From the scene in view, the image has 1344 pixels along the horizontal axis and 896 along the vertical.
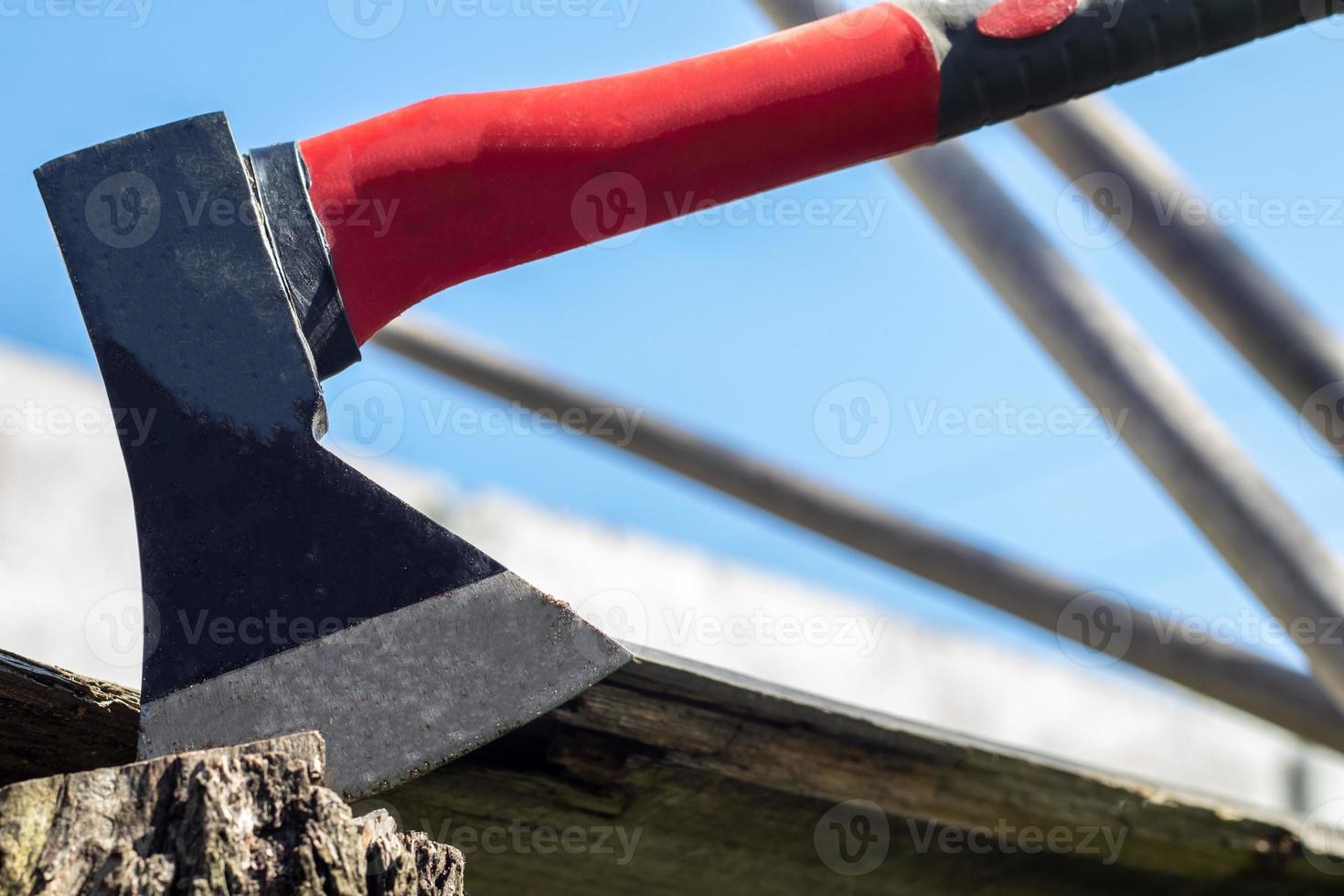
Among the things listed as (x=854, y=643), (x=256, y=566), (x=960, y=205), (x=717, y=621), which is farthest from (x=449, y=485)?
(x=256, y=566)

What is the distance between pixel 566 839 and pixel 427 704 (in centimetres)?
59

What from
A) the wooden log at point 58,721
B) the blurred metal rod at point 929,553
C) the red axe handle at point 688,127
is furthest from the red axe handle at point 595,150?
the blurred metal rod at point 929,553

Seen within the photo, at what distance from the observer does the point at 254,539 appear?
114cm

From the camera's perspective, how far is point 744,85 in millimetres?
1373

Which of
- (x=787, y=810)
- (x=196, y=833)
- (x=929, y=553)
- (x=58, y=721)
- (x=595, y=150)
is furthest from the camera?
(x=929, y=553)

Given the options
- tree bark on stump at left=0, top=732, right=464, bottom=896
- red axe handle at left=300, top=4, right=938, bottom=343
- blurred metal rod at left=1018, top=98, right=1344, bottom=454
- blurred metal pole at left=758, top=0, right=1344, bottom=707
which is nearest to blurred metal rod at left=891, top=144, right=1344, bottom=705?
blurred metal pole at left=758, top=0, right=1344, bottom=707

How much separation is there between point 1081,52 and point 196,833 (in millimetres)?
1278

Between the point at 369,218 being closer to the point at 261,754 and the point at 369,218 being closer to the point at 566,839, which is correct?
the point at 261,754

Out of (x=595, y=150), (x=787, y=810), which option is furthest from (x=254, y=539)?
(x=787, y=810)

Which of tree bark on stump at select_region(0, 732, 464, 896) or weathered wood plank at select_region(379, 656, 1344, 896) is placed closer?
tree bark on stump at select_region(0, 732, 464, 896)

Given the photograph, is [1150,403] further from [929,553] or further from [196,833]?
[196,833]

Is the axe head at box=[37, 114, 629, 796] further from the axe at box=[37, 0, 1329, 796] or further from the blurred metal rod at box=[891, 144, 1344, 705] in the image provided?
the blurred metal rod at box=[891, 144, 1344, 705]

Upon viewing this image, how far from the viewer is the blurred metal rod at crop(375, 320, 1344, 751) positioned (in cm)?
247

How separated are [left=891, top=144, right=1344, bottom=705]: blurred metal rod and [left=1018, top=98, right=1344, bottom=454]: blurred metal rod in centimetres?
14
